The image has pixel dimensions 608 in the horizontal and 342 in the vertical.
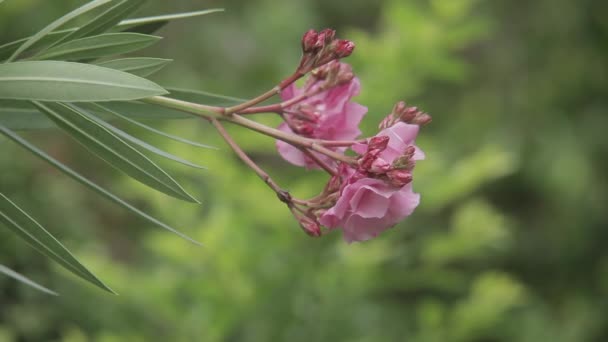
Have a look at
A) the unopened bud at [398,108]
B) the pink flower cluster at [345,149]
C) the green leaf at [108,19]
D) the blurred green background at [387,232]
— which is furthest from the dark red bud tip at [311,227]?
Result: the blurred green background at [387,232]

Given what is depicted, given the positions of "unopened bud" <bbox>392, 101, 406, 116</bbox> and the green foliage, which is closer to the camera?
the green foliage

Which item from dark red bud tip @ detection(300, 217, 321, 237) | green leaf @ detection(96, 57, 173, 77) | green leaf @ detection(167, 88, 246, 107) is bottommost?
dark red bud tip @ detection(300, 217, 321, 237)

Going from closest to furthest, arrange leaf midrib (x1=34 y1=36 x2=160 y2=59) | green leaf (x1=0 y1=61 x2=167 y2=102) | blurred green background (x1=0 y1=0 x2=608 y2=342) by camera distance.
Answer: green leaf (x1=0 y1=61 x2=167 y2=102), leaf midrib (x1=34 y1=36 x2=160 y2=59), blurred green background (x1=0 y1=0 x2=608 y2=342)

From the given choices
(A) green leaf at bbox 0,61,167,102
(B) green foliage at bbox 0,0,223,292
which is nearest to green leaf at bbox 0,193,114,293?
(B) green foliage at bbox 0,0,223,292

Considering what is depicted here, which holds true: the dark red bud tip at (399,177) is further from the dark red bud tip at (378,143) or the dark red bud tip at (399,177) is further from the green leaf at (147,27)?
the green leaf at (147,27)

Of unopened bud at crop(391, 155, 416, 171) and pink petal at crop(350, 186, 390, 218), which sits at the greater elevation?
unopened bud at crop(391, 155, 416, 171)

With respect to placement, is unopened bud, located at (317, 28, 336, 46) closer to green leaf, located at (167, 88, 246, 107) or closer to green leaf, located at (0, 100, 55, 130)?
green leaf, located at (167, 88, 246, 107)

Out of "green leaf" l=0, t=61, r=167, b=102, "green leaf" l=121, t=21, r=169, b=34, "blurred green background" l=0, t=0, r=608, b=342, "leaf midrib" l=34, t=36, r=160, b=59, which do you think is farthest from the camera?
"blurred green background" l=0, t=0, r=608, b=342
